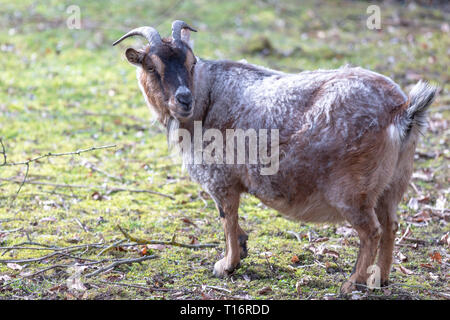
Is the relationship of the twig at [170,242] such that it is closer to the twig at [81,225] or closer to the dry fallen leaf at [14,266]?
the twig at [81,225]

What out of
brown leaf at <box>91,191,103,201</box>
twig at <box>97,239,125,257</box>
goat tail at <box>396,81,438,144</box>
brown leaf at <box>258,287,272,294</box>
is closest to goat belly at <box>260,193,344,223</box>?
brown leaf at <box>258,287,272,294</box>

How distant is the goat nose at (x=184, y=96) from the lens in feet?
16.3

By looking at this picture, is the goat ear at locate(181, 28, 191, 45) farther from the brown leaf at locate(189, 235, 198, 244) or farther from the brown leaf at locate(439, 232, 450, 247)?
the brown leaf at locate(439, 232, 450, 247)

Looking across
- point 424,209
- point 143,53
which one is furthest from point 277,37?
point 143,53

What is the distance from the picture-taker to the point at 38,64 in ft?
38.5

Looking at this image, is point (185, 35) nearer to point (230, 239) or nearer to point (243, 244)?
point (230, 239)

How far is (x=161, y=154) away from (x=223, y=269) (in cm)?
353

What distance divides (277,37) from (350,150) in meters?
9.50

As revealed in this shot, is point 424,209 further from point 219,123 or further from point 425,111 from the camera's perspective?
point 219,123

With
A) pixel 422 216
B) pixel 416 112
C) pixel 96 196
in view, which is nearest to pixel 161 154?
pixel 96 196

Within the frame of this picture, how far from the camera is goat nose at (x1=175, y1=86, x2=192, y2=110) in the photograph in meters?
4.96

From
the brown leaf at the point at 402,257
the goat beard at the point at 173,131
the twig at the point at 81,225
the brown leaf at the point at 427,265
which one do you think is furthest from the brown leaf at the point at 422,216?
the twig at the point at 81,225

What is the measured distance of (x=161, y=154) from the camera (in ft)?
27.7

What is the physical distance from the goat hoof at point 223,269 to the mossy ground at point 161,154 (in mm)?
122
